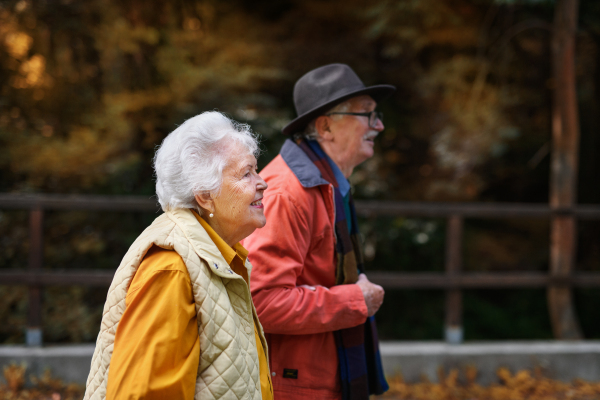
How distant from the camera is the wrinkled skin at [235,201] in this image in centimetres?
134

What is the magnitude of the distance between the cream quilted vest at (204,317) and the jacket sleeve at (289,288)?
39cm

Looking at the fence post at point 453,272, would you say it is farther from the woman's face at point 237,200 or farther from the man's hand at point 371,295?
the woman's face at point 237,200

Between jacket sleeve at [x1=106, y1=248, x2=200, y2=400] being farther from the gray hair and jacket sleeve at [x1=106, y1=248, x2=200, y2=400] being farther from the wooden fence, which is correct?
the wooden fence

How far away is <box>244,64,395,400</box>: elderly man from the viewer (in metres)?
1.63

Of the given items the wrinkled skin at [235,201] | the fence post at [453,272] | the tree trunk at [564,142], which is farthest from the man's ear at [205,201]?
the tree trunk at [564,142]

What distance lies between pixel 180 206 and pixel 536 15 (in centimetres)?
571

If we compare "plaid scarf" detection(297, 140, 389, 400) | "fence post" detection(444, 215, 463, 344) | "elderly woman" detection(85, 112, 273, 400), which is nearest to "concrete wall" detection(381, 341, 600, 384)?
"fence post" detection(444, 215, 463, 344)

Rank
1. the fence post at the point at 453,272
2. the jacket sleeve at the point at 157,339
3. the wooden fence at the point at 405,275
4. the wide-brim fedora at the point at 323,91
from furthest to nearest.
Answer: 1. the fence post at the point at 453,272
2. the wooden fence at the point at 405,275
3. the wide-brim fedora at the point at 323,91
4. the jacket sleeve at the point at 157,339

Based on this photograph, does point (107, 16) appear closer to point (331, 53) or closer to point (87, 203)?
point (87, 203)

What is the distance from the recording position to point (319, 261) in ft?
5.86

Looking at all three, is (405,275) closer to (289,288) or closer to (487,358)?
(487,358)

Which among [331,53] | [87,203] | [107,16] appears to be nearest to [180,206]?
[87,203]

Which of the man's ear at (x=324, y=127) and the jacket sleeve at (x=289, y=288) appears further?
the man's ear at (x=324, y=127)

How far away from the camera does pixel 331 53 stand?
19.5 feet
